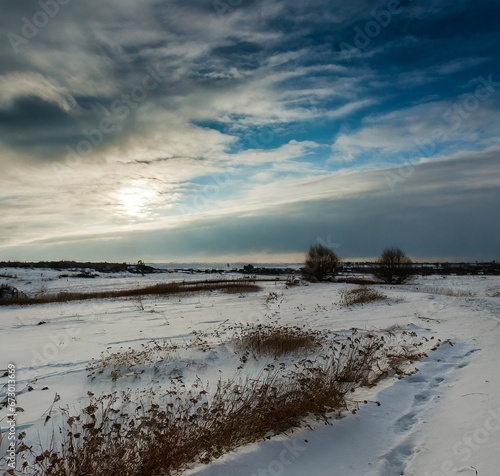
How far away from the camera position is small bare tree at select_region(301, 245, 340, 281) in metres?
38.9

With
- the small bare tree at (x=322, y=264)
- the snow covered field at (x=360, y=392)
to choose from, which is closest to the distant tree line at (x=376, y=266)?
the small bare tree at (x=322, y=264)

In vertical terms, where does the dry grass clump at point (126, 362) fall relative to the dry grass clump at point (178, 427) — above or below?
below

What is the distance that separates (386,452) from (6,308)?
2294cm

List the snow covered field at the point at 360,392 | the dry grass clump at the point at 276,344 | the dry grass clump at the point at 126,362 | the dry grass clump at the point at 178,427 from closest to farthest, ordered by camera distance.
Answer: the dry grass clump at the point at 178,427, the snow covered field at the point at 360,392, the dry grass clump at the point at 126,362, the dry grass clump at the point at 276,344

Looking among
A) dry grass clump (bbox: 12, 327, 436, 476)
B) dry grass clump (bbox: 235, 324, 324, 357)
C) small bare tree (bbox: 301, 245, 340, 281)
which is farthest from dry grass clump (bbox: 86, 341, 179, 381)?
small bare tree (bbox: 301, 245, 340, 281)

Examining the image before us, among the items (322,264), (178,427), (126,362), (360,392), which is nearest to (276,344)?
(360,392)

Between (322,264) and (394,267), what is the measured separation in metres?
7.51

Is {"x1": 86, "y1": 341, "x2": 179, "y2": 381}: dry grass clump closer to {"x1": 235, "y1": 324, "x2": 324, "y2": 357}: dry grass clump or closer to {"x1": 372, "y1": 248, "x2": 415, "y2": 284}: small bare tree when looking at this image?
{"x1": 235, "y1": 324, "x2": 324, "y2": 357}: dry grass clump

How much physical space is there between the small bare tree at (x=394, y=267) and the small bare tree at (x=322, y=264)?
456cm

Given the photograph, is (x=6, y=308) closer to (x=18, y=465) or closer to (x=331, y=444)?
(x=18, y=465)

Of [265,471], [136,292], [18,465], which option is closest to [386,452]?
[265,471]

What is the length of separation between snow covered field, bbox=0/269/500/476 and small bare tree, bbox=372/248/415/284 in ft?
74.3

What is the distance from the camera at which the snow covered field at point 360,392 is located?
3.75 metres

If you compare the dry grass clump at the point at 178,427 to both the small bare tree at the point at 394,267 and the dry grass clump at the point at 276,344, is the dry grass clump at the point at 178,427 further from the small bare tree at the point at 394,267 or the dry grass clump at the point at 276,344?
the small bare tree at the point at 394,267
